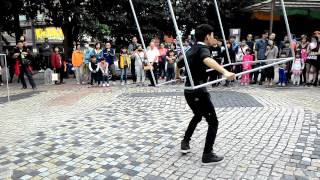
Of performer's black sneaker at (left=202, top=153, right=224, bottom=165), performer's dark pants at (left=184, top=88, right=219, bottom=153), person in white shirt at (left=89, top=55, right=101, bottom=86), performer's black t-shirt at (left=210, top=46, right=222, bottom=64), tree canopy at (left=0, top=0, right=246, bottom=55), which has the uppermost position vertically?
tree canopy at (left=0, top=0, right=246, bottom=55)

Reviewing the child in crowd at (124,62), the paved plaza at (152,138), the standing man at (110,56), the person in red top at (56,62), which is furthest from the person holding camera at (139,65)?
the paved plaza at (152,138)

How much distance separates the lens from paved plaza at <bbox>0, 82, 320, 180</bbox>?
16.3 ft

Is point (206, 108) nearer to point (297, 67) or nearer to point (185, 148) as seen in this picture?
point (185, 148)

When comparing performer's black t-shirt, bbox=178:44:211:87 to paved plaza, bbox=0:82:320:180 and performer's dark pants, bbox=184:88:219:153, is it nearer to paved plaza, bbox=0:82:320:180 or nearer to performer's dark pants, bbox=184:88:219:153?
performer's dark pants, bbox=184:88:219:153

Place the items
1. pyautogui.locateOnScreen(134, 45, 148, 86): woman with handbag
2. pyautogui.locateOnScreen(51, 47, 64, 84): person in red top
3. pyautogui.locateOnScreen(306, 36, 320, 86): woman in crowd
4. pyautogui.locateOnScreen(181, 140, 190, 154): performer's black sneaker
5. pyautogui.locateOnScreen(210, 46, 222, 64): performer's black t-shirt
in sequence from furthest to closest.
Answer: pyautogui.locateOnScreen(51, 47, 64, 84): person in red top → pyautogui.locateOnScreen(134, 45, 148, 86): woman with handbag → pyautogui.locateOnScreen(306, 36, 320, 86): woman in crowd → pyautogui.locateOnScreen(210, 46, 222, 64): performer's black t-shirt → pyautogui.locateOnScreen(181, 140, 190, 154): performer's black sneaker

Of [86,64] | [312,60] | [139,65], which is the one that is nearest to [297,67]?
[312,60]

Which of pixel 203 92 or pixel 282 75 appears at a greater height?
pixel 203 92

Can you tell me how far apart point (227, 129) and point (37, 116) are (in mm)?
4639

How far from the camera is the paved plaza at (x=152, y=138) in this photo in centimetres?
497

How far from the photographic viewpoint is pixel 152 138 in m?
6.50

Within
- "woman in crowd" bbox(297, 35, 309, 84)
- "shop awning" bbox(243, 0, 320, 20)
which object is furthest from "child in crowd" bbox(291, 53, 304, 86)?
"shop awning" bbox(243, 0, 320, 20)

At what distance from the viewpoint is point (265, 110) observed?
8727 millimetres

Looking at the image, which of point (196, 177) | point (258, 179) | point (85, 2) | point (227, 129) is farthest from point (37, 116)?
point (85, 2)

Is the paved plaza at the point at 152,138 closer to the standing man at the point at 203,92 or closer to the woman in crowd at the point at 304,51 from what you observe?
the standing man at the point at 203,92
